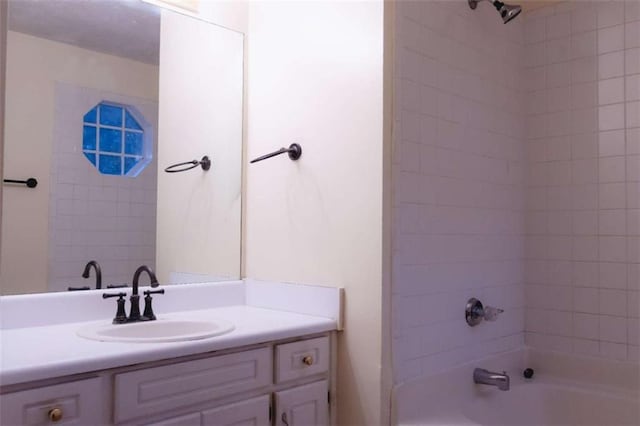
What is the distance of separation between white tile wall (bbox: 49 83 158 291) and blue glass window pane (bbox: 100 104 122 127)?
33 millimetres

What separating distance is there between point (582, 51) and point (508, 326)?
3.90ft

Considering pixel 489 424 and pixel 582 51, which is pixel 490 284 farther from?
pixel 582 51

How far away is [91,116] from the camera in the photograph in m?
1.99

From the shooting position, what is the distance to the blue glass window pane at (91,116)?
198cm

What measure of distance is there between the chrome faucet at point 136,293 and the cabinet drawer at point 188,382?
40 centimetres

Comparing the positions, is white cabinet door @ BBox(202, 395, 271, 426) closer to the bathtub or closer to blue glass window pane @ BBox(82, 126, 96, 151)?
the bathtub

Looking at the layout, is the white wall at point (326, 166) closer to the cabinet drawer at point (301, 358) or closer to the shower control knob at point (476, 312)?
the cabinet drawer at point (301, 358)

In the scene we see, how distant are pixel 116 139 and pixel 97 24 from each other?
1.33ft

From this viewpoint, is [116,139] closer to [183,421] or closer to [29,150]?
[29,150]

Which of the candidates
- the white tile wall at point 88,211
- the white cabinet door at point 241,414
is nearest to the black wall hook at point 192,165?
the white tile wall at point 88,211

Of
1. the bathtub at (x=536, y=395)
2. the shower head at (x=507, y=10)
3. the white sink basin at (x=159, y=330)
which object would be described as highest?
the shower head at (x=507, y=10)

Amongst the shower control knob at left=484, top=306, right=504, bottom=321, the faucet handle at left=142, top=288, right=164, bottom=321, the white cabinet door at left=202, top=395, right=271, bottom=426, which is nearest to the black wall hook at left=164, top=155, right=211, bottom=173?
the faucet handle at left=142, top=288, right=164, bottom=321

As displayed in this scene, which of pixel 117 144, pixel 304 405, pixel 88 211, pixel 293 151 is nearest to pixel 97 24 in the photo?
pixel 117 144

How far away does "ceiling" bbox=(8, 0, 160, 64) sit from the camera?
1845 mm
